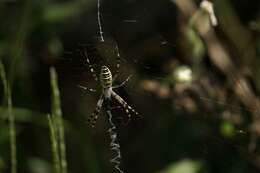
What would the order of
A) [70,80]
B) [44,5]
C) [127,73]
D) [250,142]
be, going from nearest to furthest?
[250,142] < [127,73] < [44,5] < [70,80]

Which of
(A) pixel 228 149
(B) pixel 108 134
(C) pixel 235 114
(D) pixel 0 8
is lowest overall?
(B) pixel 108 134

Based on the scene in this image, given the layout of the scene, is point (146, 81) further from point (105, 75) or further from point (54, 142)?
point (54, 142)

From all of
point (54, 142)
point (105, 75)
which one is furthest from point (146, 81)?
point (54, 142)

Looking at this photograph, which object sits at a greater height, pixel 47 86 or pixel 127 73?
pixel 127 73

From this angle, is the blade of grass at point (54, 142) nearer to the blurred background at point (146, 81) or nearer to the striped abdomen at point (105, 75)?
the striped abdomen at point (105, 75)

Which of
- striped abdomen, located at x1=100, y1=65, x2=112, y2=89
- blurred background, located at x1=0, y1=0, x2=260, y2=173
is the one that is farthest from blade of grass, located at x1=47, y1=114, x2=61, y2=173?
blurred background, located at x1=0, y1=0, x2=260, y2=173

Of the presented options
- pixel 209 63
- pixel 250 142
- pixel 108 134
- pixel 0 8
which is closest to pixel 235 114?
pixel 250 142

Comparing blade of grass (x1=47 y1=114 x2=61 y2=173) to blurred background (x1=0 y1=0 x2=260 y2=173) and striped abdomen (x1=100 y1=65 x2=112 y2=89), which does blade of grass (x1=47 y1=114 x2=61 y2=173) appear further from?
blurred background (x1=0 y1=0 x2=260 y2=173)

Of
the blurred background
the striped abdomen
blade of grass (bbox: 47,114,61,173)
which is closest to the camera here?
blade of grass (bbox: 47,114,61,173)

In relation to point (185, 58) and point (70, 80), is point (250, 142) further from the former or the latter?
point (70, 80)
